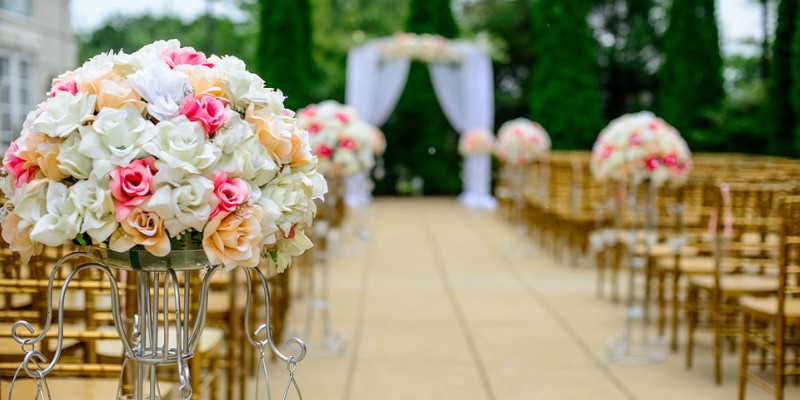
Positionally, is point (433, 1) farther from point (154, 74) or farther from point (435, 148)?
point (154, 74)

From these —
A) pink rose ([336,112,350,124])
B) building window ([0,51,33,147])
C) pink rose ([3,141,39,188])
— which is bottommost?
pink rose ([3,141,39,188])

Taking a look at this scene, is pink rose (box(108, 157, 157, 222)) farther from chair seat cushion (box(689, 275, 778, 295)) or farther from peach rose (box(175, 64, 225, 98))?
chair seat cushion (box(689, 275, 778, 295))

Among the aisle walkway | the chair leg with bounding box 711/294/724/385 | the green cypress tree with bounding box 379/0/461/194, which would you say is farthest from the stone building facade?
the chair leg with bounding box 711/294/724/385

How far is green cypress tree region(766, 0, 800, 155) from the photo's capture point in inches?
399

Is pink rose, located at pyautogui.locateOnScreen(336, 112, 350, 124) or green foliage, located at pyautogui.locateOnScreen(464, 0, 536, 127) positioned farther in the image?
→ green foliage, located at pyautogui.locateOnScreen(464, 0, 536, 127)

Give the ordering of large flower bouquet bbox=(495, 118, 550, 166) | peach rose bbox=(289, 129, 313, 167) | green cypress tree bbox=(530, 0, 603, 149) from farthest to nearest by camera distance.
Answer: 1. green cypress tree bbox=(530, 0, 603, 149)
2. large flower bouquet bbox=(495, 118, 550, 166)
3. peach rose bbox=(289, 129, 313, 167)

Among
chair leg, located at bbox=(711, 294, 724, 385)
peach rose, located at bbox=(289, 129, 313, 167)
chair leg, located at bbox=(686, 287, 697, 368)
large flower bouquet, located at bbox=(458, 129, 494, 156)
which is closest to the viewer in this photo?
peach rose, located at bbox=(289, 129, 313, 167)

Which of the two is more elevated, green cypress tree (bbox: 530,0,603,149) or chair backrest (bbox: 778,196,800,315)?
green cypress tree (bbox: 530,0,603,149)

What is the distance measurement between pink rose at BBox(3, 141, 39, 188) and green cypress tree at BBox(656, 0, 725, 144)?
14780 millimetres

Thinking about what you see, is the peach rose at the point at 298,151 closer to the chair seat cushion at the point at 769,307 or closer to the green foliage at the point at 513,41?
the chair seat cushion at the point at 769,307

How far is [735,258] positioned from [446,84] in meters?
11.4

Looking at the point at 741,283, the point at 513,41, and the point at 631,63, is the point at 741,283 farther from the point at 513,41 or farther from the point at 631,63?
the point at 631,63

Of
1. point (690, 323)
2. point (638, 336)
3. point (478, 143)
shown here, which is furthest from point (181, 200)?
point (478, 143)

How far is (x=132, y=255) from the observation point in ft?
5.84
